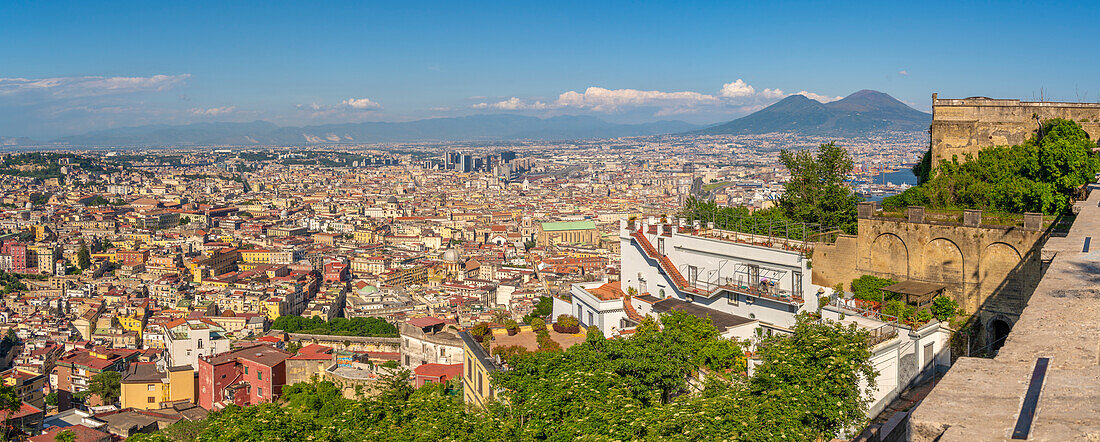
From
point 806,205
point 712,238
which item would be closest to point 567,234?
point 806,205

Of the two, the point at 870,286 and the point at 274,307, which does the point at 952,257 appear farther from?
the point at 274,307

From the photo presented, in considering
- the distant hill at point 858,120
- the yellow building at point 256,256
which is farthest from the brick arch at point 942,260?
the distant hill at point 858,120

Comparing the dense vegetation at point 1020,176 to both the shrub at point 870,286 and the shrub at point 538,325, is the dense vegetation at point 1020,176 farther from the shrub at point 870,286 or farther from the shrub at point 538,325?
the shrub at point 538,325

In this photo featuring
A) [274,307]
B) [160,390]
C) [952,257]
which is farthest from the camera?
[274,307]

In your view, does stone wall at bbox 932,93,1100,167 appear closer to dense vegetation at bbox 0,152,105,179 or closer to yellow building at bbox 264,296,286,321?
yellow building at bbox 264,296,286,321

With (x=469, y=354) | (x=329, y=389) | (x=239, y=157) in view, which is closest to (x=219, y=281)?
(x=329, y=389)
